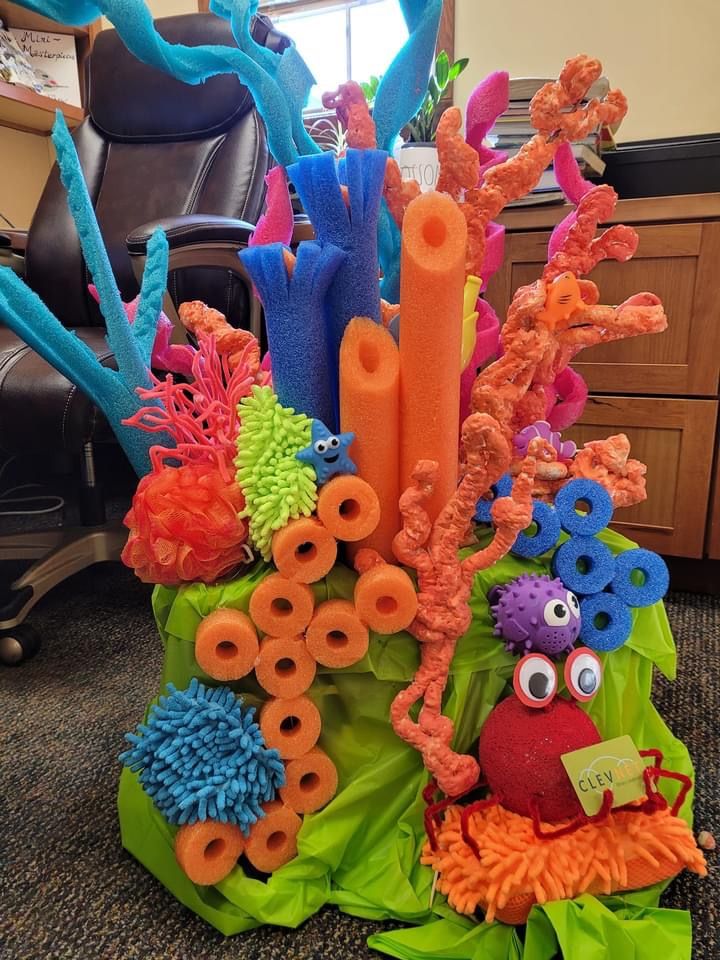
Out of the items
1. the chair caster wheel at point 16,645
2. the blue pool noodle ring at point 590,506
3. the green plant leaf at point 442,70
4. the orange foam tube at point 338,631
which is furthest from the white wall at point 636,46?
the chair caster wheel at point 16,645

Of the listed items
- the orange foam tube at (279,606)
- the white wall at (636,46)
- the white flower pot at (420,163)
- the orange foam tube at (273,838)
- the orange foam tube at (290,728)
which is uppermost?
the white wall at (636,46)

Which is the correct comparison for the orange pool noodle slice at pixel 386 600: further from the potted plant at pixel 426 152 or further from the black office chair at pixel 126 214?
the potted plant at pixel 426 152

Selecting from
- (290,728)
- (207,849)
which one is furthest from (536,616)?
(207,849)

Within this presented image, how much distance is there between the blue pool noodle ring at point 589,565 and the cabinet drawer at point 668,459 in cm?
72

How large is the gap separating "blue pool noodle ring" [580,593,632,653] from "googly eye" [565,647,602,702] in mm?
24

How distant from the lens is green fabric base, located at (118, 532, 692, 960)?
0.56 m

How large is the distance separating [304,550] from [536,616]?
0.20 metres

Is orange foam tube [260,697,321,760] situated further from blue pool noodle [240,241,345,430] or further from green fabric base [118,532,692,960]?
blue pool noodle [240,241,345,430]

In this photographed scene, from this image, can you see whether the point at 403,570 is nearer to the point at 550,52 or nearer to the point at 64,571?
the point at 64,571

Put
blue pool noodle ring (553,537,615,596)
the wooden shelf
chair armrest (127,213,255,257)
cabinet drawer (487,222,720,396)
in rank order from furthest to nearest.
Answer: the wooden shelf → cabinet drawer (487,222,720,396) → chair armrest (127,213,255,257) → blue pool noodle ring (553,537,615,596)

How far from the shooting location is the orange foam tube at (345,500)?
1.79 feet

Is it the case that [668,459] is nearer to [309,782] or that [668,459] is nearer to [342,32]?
[309,782]

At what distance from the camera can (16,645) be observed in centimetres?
107

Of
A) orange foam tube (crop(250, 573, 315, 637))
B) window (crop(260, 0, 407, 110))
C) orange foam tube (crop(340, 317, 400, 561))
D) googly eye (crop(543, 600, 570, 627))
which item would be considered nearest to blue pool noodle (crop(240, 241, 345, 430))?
orange foam tube (crop(340, 317, 400, 561))
